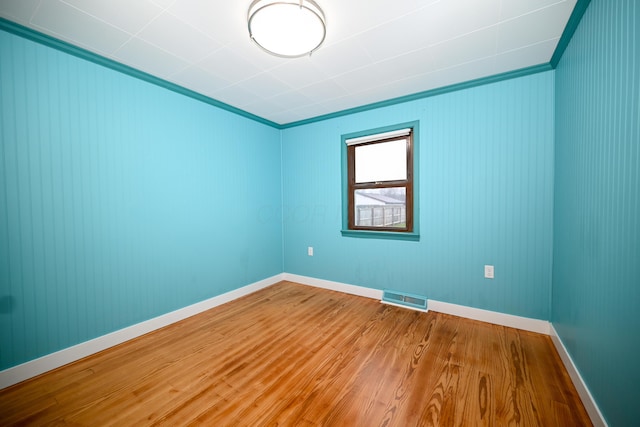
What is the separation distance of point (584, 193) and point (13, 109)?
151 inches

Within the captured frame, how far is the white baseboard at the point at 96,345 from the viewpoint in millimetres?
1580

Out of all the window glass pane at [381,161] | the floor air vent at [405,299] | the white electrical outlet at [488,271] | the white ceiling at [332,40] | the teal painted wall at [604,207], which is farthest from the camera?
the window glass pane at [381,161]

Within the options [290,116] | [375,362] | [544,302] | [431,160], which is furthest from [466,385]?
[290,116]

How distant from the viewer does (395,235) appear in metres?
2.84

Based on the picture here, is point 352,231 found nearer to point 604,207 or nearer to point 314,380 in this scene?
point 314,380

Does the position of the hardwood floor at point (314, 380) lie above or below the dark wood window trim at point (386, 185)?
below

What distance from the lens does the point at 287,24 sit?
4.83ft

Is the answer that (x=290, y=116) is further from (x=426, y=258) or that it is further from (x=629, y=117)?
(x=629, y=117)

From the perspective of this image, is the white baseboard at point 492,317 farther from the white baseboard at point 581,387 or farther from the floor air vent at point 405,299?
the white baseboard at point 581,387

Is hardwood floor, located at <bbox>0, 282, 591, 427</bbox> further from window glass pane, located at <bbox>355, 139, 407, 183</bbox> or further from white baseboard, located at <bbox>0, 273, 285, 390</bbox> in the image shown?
window glass pane, located at <bbox>355, 139, 407, 183</bbox>

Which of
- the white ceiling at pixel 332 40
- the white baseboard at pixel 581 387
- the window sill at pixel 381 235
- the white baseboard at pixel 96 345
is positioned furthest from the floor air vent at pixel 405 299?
the white ceiling at pixel 332 40

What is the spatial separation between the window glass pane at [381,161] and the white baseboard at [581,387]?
201cm

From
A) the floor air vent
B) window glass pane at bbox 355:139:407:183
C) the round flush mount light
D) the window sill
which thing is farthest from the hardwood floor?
the round flush mount light

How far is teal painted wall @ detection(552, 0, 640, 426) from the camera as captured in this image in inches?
39.0
